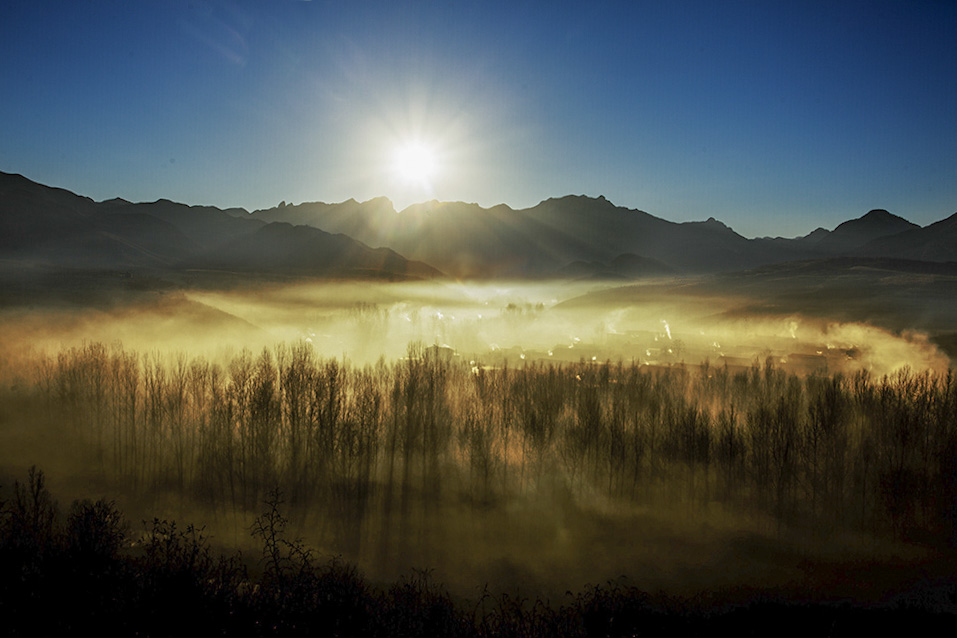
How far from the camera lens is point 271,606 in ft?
92.7

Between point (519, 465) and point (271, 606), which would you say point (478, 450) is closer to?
point (519, 465)

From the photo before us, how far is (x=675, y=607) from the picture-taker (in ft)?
119

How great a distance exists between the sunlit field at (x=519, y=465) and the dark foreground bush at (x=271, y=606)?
3736 mm

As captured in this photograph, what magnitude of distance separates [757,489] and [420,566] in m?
36.0

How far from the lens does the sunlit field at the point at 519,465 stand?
45844 millimetres

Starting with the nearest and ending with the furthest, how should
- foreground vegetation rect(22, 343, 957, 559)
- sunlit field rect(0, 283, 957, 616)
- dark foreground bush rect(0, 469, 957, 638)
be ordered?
dark foreground bush rect(0, 469, 957, 638)
sunlit field rect(0, 283, 957, 616)
foreground vegetation rect(22, 343, 957, 559)

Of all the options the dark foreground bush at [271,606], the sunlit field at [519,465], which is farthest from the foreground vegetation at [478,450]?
the dark foreground bush at [271,606]

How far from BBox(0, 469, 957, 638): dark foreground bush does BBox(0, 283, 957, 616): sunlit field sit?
3736 mm

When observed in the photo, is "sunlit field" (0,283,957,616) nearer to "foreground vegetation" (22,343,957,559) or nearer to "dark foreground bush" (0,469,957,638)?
"foreground vegetation" (22,343,957,559)

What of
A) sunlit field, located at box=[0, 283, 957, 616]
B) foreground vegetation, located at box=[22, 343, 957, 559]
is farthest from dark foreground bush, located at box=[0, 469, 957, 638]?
foreground vegetation, located at box=[22, 343, 957, 559]

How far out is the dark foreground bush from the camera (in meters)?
25.9

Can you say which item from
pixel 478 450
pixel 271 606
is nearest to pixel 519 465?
pixel 478 450

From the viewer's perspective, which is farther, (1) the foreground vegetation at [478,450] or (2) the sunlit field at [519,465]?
(1) the foreground vegetation at [478,450]

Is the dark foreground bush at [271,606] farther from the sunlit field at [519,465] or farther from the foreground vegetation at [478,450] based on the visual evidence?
the foreground vegetation at [478,450]
